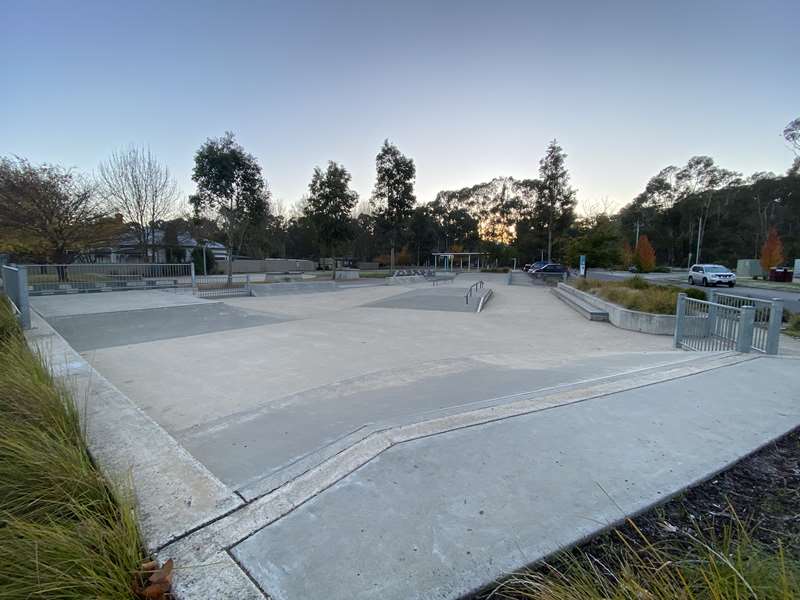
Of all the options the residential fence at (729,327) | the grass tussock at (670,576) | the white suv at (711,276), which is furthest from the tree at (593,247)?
the grass tussock at (670,576)

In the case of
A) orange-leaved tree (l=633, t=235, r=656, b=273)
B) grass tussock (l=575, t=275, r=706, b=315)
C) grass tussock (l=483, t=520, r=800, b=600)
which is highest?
orange-leaved tree (l=633, t=235, r=656, b=273)

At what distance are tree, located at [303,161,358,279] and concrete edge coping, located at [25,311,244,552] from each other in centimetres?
2624

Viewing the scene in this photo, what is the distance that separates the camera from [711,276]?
26.2 meters

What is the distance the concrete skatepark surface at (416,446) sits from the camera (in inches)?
65.2

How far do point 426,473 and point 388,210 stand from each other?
3430 centimetres

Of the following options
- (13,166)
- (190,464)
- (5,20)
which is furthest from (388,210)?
(190,464)

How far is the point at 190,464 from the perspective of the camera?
7.82 feet

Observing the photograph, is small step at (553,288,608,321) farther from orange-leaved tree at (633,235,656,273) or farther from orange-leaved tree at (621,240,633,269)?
orange-leaved tree at (621,240,633,269)

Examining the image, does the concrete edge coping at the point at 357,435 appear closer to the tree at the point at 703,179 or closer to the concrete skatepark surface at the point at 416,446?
the concrete skatepark surface at the point at 416,446

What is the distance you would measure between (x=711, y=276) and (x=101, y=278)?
38.0 meters

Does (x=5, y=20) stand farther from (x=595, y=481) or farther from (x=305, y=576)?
(x=595, y=481)

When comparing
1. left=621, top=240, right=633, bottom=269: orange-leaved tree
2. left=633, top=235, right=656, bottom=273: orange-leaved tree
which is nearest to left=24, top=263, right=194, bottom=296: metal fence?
left=633, top=235, right=656, bottom=273: orange-leaved tree

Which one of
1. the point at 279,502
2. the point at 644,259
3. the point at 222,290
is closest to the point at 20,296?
the point at 279,502

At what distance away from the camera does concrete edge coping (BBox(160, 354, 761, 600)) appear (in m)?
1.47
